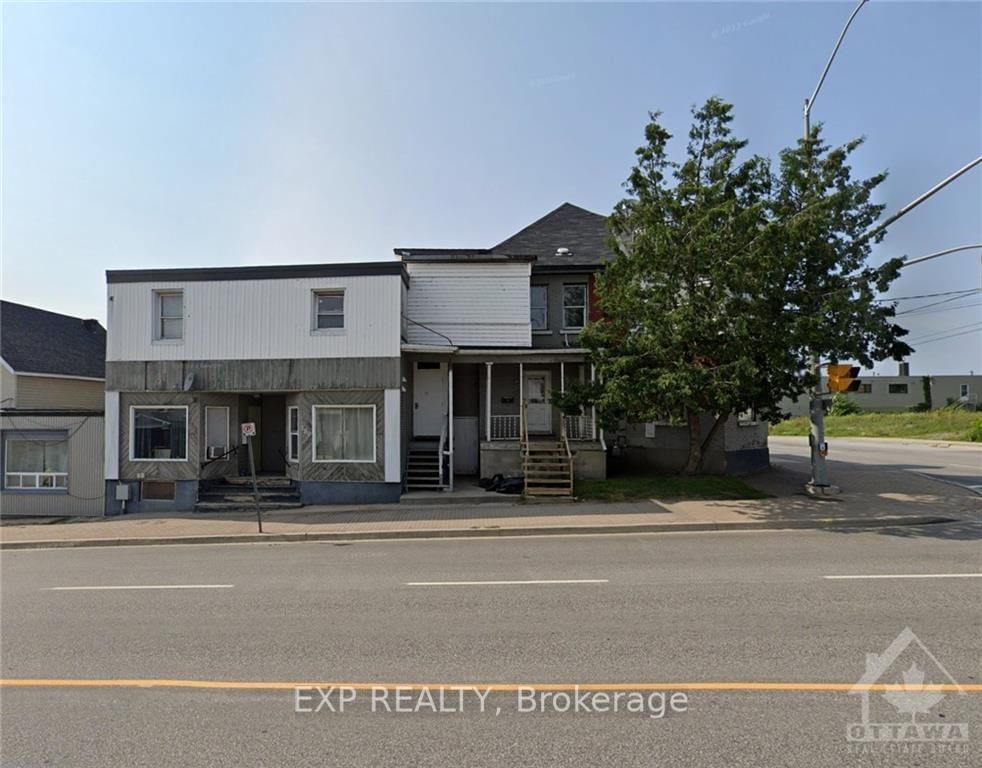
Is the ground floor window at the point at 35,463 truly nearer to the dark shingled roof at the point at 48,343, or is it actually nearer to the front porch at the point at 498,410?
the dark shingled roof at the point at 48,343

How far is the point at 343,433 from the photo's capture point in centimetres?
1477

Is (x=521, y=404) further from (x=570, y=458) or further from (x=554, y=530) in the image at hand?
(x=554, y=530)

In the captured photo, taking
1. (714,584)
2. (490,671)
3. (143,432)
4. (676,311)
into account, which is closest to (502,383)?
(676,311)

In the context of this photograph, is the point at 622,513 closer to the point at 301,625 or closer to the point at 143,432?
the point at 301,625

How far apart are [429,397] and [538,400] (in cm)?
362

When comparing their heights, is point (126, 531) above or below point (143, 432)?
below

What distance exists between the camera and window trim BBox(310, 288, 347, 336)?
14.8 meters

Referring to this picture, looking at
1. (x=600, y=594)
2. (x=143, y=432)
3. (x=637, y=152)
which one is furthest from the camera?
(x=143, y=432)

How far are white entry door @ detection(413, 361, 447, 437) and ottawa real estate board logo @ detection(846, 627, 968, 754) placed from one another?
45.4 feet

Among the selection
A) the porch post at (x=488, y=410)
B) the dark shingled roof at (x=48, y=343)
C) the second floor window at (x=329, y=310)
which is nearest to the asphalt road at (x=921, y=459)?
the porch post at (x=488, y=410)

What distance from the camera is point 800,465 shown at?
2072 centimetres

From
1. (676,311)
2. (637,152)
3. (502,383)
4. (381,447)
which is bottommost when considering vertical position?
(381,447)

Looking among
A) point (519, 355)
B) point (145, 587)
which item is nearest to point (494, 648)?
point (145, 587)

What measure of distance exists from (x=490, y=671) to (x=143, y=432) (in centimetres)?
1447
